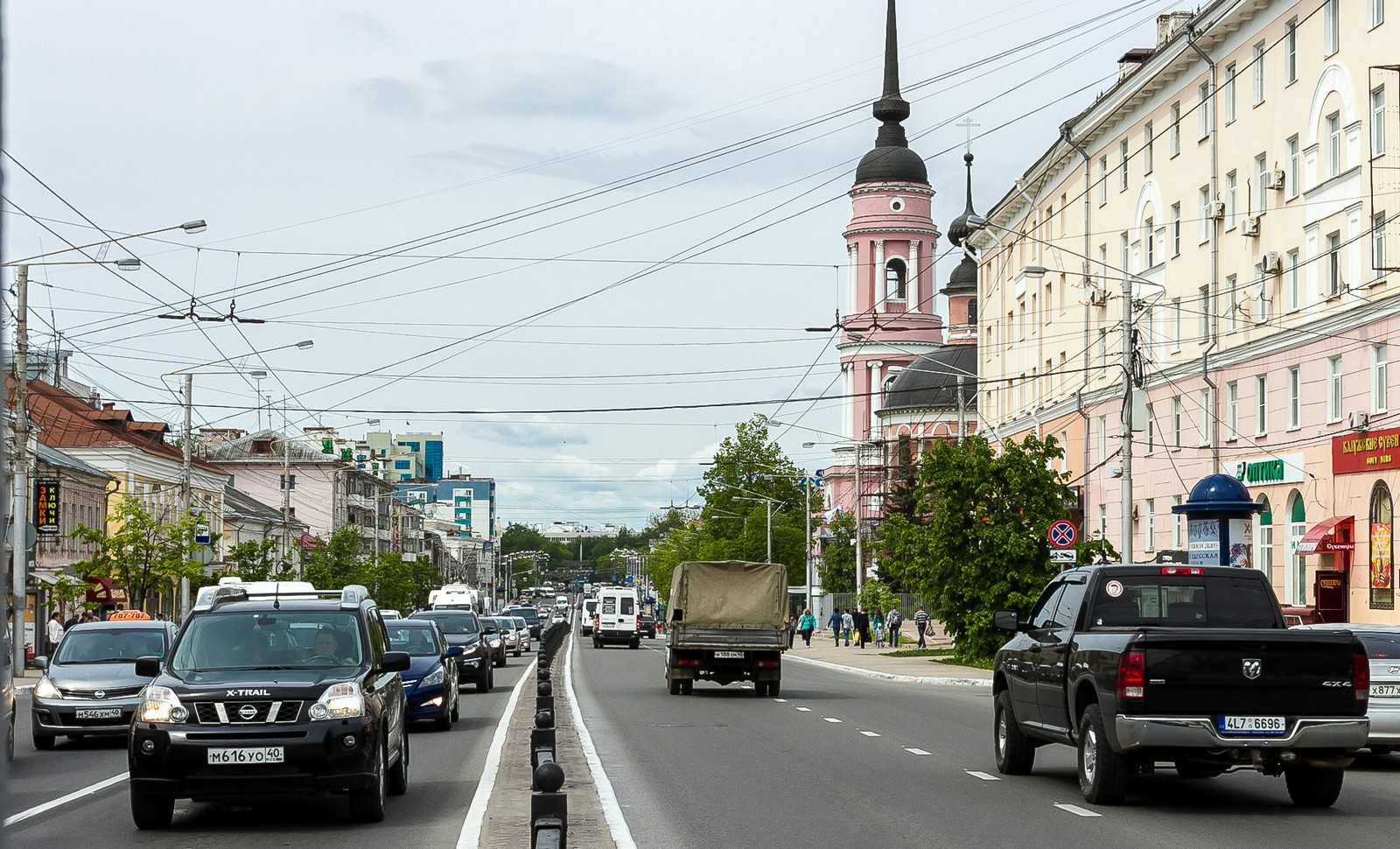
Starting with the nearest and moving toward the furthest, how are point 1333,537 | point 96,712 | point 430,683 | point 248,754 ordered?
1. point 248,754
2. point 96,712
3. point 430,683
4. point 1333,537

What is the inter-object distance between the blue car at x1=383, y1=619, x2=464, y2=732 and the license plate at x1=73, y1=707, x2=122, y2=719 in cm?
351

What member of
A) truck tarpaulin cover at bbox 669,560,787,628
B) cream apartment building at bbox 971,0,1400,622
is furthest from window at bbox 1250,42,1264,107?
truck tarpaulin cover at bbox 669,560,787,628

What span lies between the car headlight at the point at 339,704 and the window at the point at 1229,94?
3827 centimetres

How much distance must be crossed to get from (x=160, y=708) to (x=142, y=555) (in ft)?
136

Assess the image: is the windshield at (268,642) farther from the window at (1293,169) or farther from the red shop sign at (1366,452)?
the window at (1293,169)

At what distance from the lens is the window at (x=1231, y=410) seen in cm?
4559

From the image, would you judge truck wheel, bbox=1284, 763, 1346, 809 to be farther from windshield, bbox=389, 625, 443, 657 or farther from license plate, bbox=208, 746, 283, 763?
windshield, bbox=389, 625, 443, 657

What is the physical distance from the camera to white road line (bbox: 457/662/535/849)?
11602mm

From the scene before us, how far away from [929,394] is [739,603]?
235ft

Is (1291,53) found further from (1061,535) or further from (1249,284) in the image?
(1061,535)

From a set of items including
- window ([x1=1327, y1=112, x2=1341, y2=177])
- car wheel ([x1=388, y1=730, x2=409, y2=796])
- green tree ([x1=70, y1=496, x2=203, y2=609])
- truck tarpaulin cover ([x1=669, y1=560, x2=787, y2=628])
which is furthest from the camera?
green tree ([x1=70, y1=496, x2=203, y2=609])

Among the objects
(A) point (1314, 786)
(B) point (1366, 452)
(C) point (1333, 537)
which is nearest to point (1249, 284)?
(B) point (1366, 452)

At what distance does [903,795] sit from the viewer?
14.3 m

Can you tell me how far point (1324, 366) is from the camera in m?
39.5
